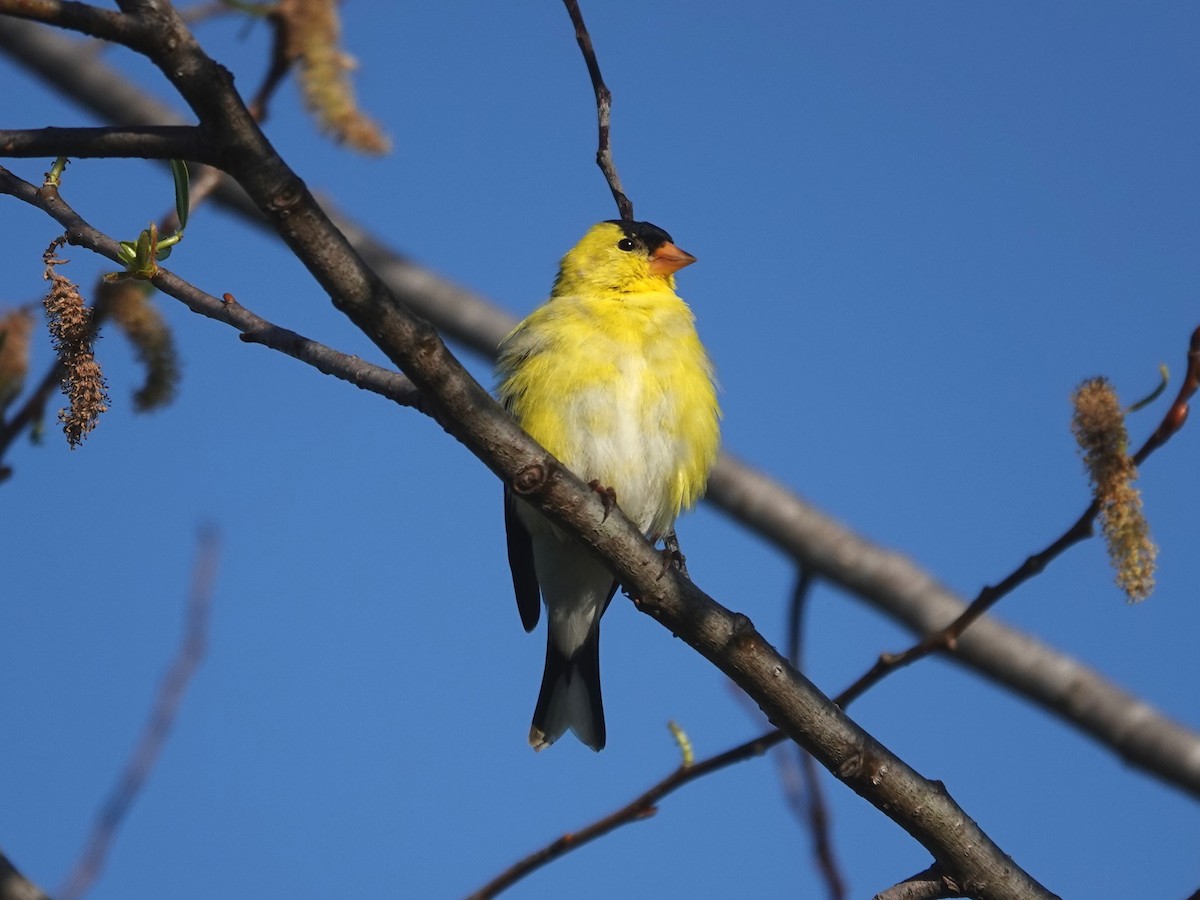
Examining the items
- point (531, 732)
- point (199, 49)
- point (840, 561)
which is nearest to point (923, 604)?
point (840, 561)

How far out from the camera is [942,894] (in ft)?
7.07

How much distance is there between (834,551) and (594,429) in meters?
0.86

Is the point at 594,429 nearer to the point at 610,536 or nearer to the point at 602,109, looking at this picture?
the point at 602,109

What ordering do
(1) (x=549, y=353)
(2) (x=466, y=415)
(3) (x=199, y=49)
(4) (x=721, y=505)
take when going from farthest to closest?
(4) (x=721, y=505)
(1) (x=549, y=353)
(2) (x=466, y=415)
(3) (x=199, y=49)

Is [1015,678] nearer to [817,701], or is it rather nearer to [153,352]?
[817,701]

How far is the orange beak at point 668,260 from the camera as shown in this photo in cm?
469

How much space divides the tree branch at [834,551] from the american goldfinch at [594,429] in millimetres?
335

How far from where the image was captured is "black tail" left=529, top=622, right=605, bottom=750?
4.04 meters

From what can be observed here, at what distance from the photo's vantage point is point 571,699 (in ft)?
13.6

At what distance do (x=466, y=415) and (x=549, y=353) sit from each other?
1860 mm

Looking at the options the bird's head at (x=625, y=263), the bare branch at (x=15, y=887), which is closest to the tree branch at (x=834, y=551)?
the bird's head at (x=625, y=263)

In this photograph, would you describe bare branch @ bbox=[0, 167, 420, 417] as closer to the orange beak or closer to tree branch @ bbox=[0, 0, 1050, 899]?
tree branch @ bbox=[0, 0, 1050, 899]

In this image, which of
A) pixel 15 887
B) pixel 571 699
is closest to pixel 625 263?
pixel 571 699

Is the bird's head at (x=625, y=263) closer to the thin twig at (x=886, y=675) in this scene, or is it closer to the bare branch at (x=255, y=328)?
the bare branch at (x=255, y=328)
